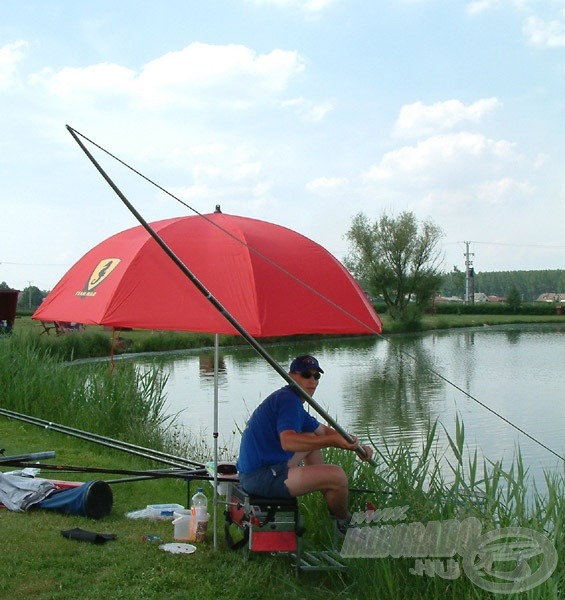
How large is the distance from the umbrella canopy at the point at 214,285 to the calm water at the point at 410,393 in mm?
1338

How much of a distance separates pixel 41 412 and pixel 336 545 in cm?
562

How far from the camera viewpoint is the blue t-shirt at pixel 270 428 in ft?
12.9

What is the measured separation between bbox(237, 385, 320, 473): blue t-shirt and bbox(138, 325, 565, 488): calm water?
1.43 metres

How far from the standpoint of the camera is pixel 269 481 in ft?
12.8

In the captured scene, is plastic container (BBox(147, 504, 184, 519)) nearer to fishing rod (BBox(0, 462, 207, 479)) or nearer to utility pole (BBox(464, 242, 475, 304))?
fishing rod (BBox(0, 462, 207, 479))

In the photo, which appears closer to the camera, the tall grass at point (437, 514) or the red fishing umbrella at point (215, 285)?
the tall grass at point (437, 514)

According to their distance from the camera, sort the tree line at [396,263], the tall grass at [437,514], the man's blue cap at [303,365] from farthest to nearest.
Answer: the tree line at [396,263]
the man's blue cap at [303,365]
the tall grass at [437,514]

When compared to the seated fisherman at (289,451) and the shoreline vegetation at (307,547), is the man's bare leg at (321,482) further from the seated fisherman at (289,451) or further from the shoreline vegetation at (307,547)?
the shoreline vegetation at (307,547)

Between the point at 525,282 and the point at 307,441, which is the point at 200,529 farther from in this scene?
the point at 525,282

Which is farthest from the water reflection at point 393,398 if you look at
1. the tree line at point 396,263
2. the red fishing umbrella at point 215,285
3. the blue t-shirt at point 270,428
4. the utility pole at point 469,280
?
the utility pole at point 469,280

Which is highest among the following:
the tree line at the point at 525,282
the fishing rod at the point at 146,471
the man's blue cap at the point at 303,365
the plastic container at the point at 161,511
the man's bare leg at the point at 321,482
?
the tree line at the point at 525,282

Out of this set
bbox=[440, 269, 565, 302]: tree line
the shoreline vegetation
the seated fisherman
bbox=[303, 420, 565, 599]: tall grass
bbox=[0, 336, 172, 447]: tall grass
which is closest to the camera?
bbox=[303, 420, 565, 599]: tall grass

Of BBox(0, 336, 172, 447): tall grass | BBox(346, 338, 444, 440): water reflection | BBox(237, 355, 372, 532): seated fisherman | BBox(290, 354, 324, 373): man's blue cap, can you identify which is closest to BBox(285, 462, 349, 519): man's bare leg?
BBox(237, 355, 372, 532): seated fisherman

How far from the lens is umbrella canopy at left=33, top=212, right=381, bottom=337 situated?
3.73 metres
